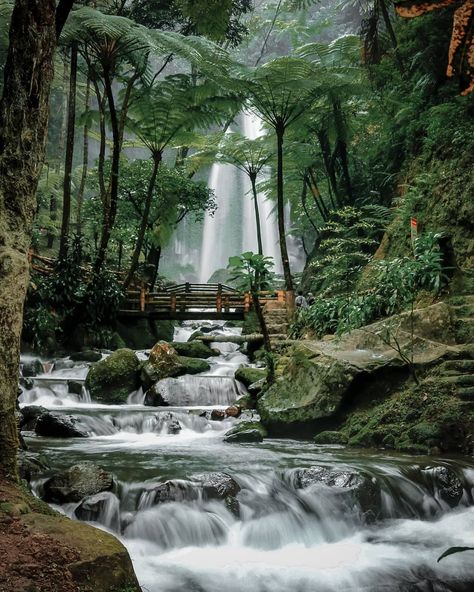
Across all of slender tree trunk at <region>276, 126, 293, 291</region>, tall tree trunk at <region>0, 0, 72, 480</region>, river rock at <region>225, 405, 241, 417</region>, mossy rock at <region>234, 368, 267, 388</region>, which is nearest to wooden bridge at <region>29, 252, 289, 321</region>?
slender tree trunk at <region>276, 126, 293, 291</region>

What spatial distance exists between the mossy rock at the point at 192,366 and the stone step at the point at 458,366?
4.67m

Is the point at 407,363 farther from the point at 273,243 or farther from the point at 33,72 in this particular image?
the point at 273,243

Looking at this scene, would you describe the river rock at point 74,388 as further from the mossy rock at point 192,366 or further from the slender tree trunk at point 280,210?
the slender tree trunk at point 280,210


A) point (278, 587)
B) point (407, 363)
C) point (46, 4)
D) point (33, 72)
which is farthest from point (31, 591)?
point (407, 363)

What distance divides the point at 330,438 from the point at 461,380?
1514mm

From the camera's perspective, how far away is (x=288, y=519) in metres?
3.75

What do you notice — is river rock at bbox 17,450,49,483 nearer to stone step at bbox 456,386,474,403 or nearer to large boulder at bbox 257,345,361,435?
large boulder at bbox 257,345,361,435

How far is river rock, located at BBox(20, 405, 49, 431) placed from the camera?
242 inches

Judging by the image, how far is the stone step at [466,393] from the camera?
5175 mm

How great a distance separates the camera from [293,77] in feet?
33.9

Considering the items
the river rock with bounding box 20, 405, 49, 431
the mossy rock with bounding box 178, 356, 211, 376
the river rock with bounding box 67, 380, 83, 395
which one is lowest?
the river rock with bounding box 20, 405, 49, 431

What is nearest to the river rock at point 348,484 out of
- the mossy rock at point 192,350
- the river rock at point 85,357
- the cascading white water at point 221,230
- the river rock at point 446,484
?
the river rock at point 446,484

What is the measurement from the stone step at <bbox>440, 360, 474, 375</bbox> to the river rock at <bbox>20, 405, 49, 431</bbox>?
4.57 meters

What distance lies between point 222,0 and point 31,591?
3.30m
